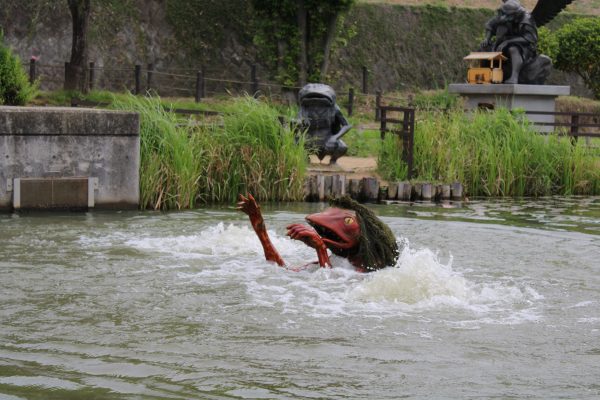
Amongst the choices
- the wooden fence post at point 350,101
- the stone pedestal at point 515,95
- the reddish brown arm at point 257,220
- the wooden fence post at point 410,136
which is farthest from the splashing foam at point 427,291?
the wooden fence post at point 350,101

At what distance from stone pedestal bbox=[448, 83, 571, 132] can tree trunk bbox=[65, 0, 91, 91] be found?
10765 mm

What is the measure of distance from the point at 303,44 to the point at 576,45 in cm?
994

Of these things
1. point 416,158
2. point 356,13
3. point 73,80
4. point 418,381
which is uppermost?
point 356,13

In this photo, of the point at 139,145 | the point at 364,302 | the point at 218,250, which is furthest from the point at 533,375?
the point at 139,145

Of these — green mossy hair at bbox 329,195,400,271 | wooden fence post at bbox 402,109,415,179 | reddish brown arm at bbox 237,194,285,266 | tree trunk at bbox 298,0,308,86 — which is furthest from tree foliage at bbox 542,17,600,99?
green mossy hair at bbox 329,195,400,271

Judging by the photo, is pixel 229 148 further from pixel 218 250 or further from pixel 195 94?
pixel 195 94

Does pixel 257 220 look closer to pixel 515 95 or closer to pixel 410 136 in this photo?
pixel 410 136

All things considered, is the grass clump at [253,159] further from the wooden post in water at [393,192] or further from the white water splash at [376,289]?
the white water splash at [376,289]

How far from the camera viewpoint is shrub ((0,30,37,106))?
2134 cm

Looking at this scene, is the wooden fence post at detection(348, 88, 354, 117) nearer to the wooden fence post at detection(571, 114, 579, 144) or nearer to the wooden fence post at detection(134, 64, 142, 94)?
the wooden fence post at detection(134, 64, 142, 94)

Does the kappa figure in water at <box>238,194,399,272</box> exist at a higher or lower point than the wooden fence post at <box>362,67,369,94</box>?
lower

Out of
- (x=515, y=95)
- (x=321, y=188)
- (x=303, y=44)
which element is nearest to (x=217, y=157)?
(x=321, y=188)

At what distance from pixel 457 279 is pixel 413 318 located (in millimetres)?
1080

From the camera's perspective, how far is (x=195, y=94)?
3472 cm
